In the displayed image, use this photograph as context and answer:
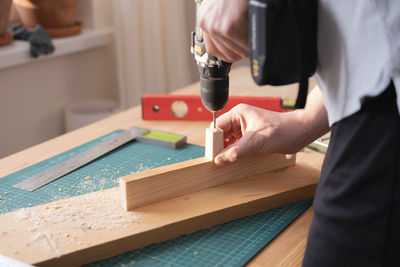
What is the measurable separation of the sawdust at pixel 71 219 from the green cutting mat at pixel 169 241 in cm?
7

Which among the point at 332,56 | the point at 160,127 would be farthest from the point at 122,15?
the point at 332,56

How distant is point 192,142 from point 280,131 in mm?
386

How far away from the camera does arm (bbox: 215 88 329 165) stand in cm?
111

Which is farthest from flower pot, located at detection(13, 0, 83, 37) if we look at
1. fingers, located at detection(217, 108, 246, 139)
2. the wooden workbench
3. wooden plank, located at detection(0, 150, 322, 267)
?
wooden plank, located at detection(0, 150, 322, 267)

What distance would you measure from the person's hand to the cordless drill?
158 millimetres

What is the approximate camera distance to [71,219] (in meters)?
0.95

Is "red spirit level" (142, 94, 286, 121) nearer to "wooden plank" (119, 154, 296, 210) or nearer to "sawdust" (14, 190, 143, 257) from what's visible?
"wooden plank" (119, 154, 296, 210)

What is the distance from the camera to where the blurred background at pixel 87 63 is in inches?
93.4

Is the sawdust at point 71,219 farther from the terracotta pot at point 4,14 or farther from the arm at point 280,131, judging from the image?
the terracotta pot at point 4,14

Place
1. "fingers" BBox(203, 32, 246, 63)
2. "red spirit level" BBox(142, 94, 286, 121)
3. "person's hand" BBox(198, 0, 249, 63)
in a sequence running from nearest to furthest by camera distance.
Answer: "person's hand" BBox(198, 0, 249, 63), "fingers" BBox(203, 32, 246, 63), "red spirit level" BBox(142, 94, 286, 121)

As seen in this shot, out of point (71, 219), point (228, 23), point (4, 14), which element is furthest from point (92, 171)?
point (4, 14)

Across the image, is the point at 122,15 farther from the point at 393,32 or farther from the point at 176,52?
the point at 393,32

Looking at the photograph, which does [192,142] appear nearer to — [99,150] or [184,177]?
[99,150]

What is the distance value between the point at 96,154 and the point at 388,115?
2.85 feet
